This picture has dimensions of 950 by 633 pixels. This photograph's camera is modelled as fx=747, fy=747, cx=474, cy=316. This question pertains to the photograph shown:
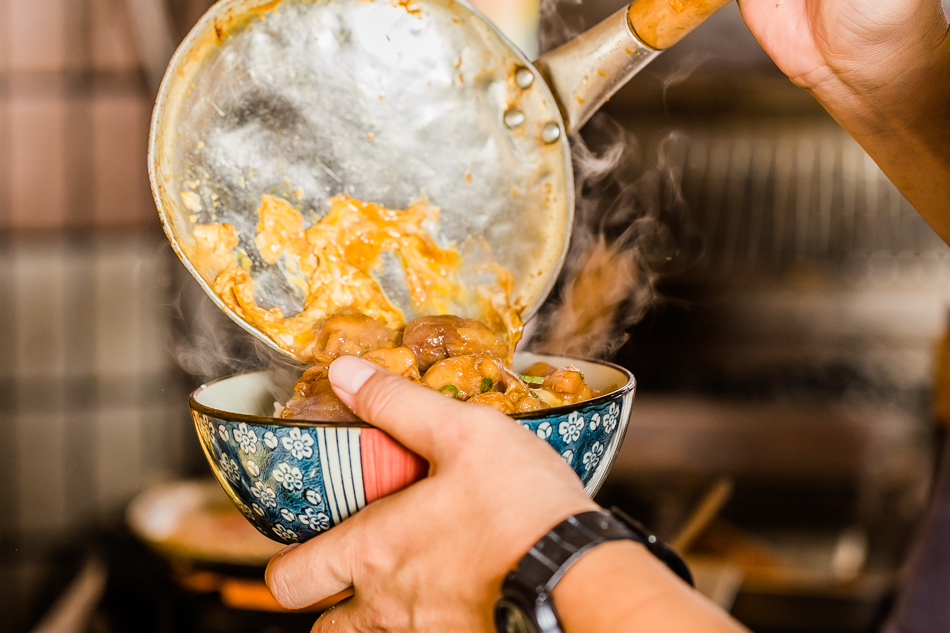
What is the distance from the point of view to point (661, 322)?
4332 mm

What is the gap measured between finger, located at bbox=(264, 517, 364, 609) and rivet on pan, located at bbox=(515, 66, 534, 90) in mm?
714

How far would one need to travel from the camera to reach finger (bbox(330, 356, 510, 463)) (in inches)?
32.4

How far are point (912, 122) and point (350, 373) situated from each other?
3.53ft

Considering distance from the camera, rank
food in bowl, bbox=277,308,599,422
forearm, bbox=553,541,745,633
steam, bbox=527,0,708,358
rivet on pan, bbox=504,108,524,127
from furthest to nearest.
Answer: steam, bbox=527,0,708,358, rivet on pan, bbox=504,108,524,127, food in bowl, bbox=277,308,599,422, forearm, bbox=553,541,745,633

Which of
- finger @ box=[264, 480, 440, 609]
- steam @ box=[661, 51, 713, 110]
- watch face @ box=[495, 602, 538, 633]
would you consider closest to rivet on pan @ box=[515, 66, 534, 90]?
finger @ box=[264, 480, 440, 609]

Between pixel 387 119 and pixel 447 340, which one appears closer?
pixel 447 340

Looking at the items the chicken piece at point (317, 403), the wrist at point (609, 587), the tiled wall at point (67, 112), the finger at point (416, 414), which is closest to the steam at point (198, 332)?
the tiled wall at point (67, 112)

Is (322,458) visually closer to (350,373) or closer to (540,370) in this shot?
(350,373)

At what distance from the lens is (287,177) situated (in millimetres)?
1233

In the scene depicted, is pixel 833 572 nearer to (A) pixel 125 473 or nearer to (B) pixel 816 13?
(B) pixel 816 13

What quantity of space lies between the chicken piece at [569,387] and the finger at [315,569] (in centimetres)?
36

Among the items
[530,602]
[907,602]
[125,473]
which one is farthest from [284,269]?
[125,473]

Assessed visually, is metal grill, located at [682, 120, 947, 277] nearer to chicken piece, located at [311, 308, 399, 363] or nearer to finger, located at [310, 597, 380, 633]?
chicken piece, located at [311, 308, 399, 363]

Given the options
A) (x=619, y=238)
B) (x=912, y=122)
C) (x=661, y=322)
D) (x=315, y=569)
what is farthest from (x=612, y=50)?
(x=661, y=322)
